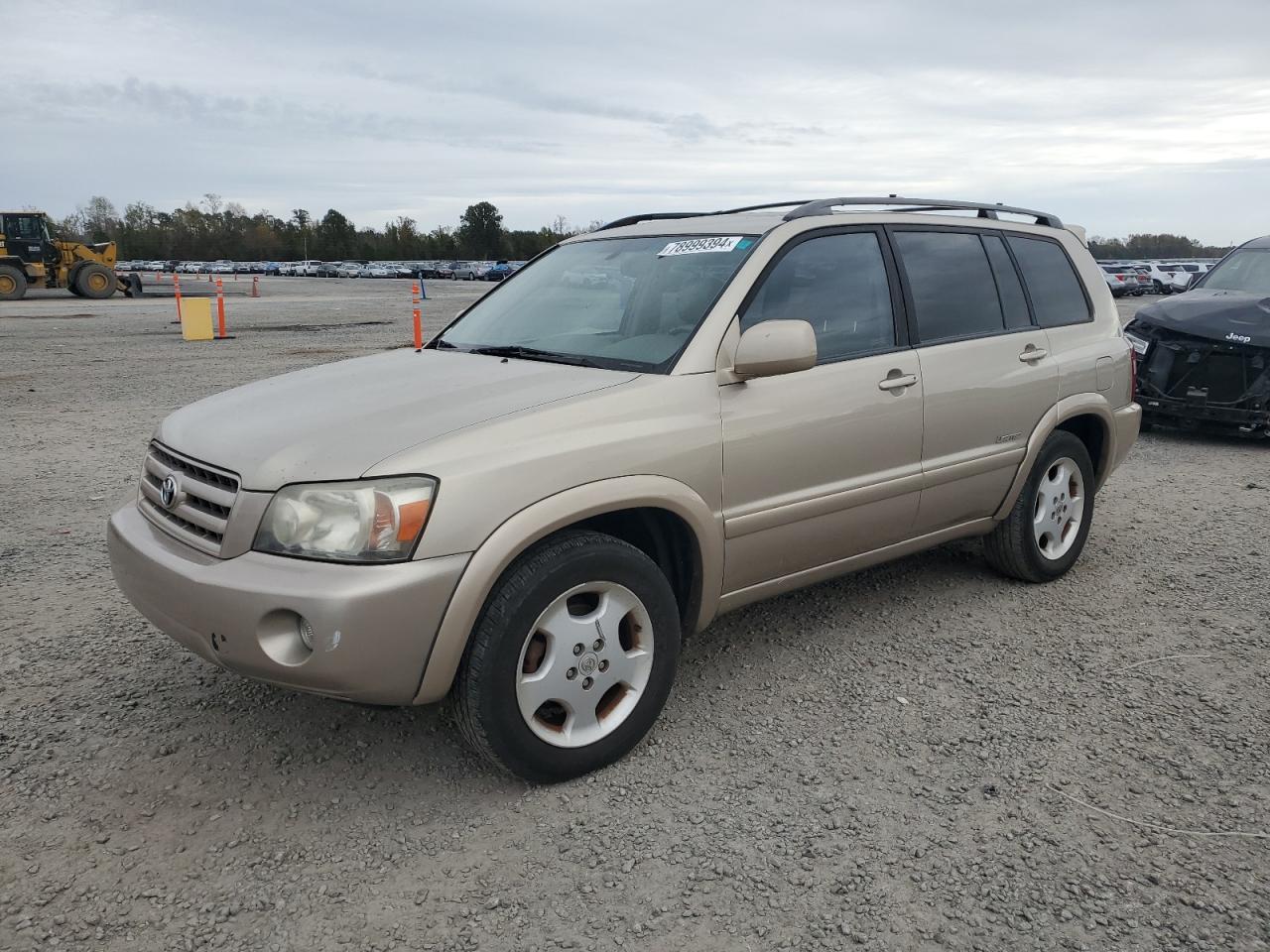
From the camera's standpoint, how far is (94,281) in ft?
107

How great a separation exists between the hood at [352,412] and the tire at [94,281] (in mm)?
33400

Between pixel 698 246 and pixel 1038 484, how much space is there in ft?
6.85

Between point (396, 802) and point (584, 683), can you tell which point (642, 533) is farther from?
point (396, 802)

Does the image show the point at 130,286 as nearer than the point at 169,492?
No

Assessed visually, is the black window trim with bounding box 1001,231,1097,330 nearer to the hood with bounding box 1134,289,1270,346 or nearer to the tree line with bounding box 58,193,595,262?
the hood with bounding box 1134,289,1270,346

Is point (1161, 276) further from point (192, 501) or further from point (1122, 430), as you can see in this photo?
point (192, 501)

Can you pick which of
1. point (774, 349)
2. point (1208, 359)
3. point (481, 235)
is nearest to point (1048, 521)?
point (774, 349)

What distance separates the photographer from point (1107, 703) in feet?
12.0

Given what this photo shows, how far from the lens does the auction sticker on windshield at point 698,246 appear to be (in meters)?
3.78

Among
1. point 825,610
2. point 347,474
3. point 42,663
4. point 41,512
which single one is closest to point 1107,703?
point 825,610

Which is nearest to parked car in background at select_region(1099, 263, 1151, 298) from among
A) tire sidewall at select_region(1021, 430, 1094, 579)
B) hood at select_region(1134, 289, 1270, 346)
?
hood at select_region(1134, 289, 1270, 346)

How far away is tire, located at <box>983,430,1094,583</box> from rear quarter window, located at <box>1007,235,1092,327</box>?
58 cm

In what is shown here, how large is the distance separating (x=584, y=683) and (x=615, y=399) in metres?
0.88

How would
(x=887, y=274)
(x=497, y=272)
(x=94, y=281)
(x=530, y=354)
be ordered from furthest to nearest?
Answer: (x=497, y=272)
(x=94, y=281)
(x=887, y=274)
(x=530, y=354)
